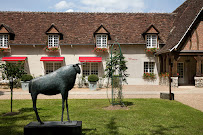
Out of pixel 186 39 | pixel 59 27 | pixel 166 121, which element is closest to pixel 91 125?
pixel 166 121

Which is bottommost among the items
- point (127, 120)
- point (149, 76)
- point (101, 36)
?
point (127, 120)

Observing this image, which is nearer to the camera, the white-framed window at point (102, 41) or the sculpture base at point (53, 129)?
the sculpture base at point (53, 129)

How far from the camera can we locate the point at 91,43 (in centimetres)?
2194

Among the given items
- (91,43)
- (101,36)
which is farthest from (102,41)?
(91,43)

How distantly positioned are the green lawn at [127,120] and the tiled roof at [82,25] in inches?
496

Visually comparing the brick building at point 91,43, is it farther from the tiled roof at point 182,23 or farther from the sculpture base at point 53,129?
the sculpture base at point 53,129

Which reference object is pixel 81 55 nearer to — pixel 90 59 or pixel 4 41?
pixel 90 59

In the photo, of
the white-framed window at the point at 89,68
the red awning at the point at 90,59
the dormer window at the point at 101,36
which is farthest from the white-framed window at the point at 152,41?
the white-framed window at the point at 89,68

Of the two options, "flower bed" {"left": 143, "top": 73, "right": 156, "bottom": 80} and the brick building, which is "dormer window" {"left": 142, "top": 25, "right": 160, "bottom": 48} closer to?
the brick building

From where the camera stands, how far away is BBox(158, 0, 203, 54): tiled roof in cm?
2008

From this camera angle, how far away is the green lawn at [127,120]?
6949 mm

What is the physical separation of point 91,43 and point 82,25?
10.4 ft

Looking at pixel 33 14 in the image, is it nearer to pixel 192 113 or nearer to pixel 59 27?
pixel 59 27

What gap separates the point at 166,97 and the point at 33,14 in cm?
1876
